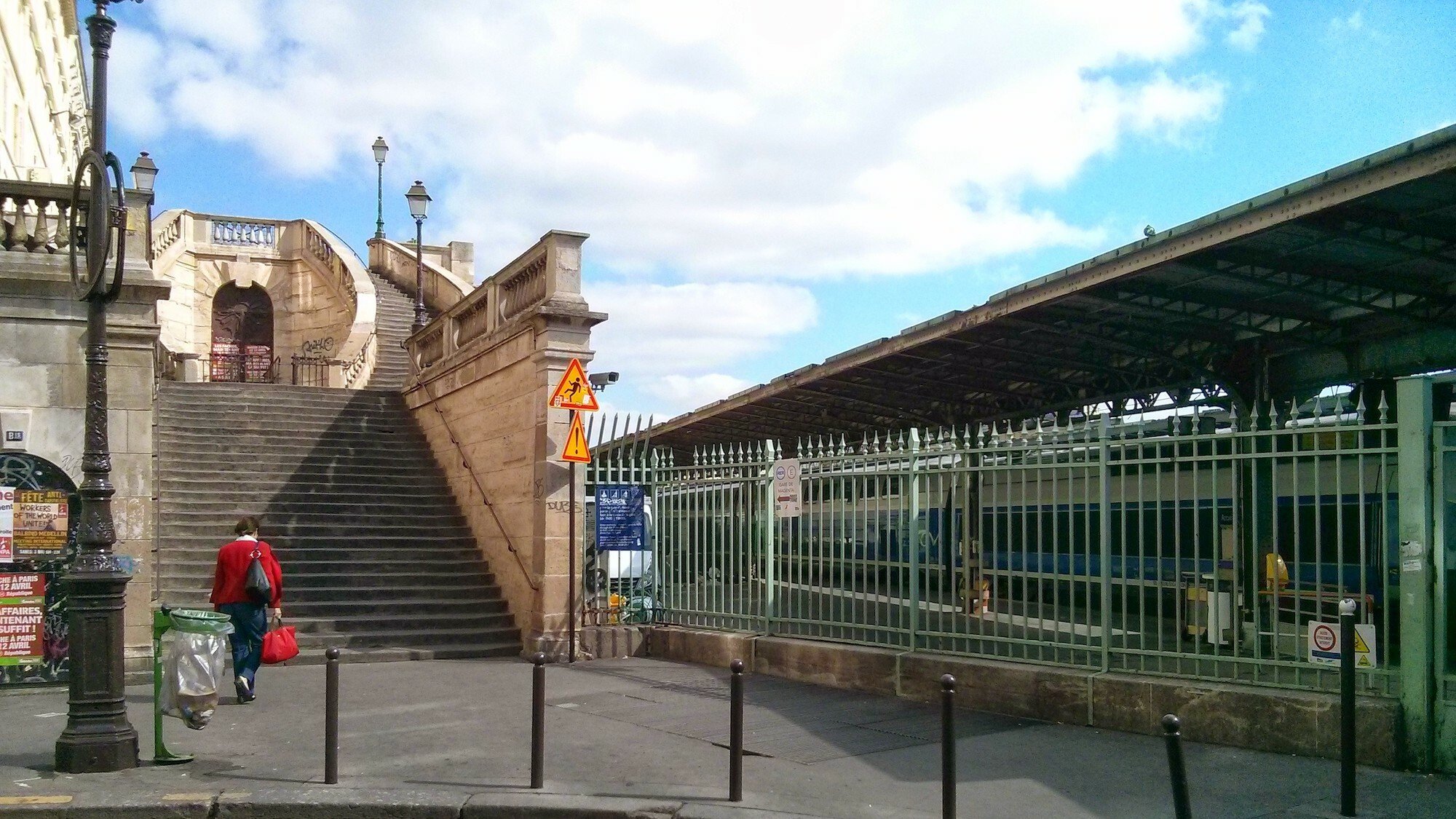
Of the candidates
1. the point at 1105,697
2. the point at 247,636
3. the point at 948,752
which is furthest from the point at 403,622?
the point at 948,752

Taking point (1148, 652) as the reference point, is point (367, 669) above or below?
below

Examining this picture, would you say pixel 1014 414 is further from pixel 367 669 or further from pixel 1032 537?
pixel 367 669

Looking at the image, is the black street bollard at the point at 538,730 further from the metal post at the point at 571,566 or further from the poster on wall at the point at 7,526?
the poster on wall at the point at 7,526

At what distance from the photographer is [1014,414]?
18219mm

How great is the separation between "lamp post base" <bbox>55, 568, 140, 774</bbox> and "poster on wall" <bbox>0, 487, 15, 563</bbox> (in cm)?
372

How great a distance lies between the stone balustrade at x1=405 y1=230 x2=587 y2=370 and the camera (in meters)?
13.6

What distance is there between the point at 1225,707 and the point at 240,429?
15154 mm

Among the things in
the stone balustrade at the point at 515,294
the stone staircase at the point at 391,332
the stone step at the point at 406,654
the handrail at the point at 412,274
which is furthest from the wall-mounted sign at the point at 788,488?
the handrail at the point at 412,274

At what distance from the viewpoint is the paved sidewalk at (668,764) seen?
21.9ft

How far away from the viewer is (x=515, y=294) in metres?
15.1

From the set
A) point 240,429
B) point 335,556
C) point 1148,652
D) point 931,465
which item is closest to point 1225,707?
point 1148,652

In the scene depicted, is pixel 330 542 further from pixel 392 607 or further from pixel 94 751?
pixel 94 751

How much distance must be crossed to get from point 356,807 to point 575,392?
6.83 metres

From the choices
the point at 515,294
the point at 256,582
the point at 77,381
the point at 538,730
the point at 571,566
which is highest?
the point at 515,294
